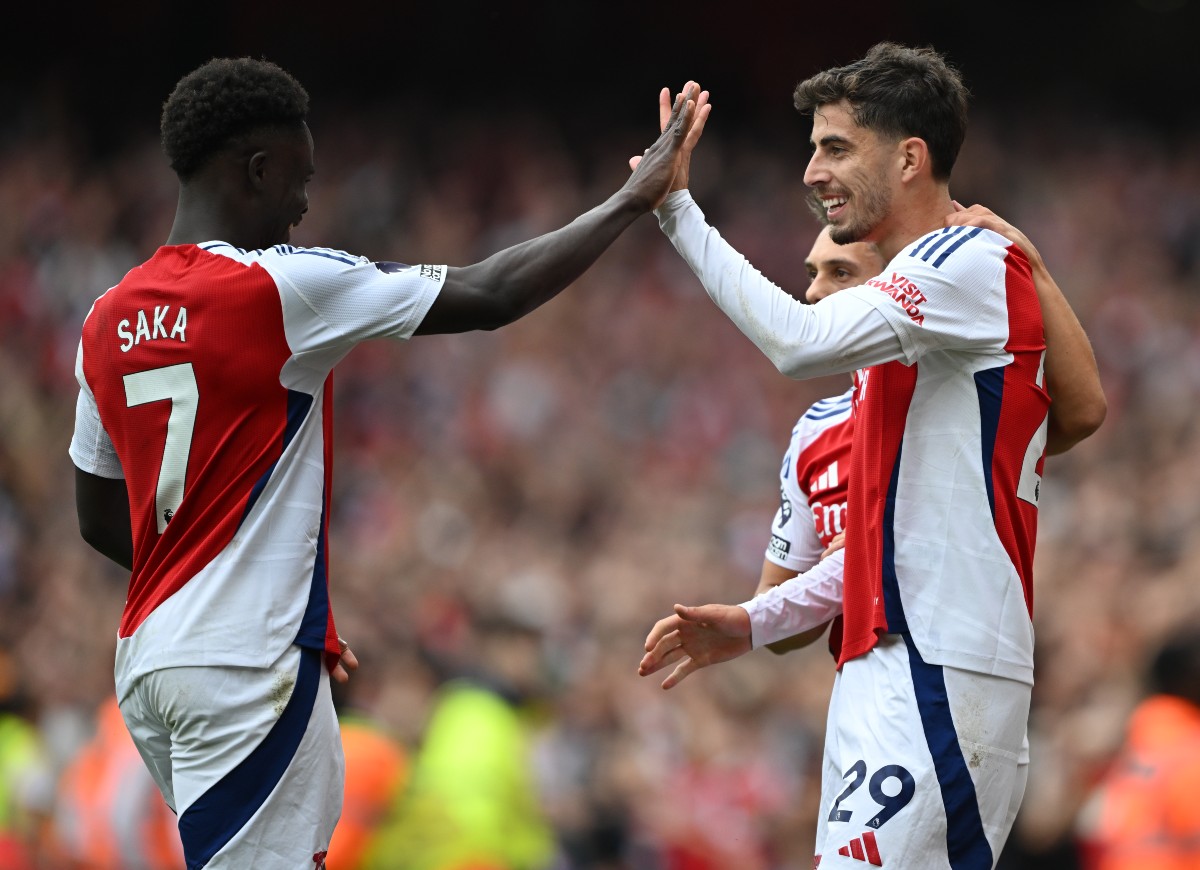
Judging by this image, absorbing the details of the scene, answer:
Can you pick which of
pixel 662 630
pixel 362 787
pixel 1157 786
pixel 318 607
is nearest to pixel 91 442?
pixel 318 607

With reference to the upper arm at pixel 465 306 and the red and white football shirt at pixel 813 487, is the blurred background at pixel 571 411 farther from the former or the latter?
the upper arm at pixel 465 306

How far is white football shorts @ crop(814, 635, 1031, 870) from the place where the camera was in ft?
11.3

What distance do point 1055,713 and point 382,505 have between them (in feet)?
18.4

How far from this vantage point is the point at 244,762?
338cm

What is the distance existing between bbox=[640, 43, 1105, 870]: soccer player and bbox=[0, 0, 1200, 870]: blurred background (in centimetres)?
458

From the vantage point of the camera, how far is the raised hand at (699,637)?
166 inches

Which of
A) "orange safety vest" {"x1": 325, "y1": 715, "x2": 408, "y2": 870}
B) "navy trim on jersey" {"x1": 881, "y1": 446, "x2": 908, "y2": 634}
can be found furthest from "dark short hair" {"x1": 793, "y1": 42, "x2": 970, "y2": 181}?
"orange safety vest" {"x1": 325, "y1": 715, "x2": 408, "y2": 870}

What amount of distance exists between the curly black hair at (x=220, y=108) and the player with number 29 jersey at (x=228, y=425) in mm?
259

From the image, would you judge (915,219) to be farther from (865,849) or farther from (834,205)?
(865,849)

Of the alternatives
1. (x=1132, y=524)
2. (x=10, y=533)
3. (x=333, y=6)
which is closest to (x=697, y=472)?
(x=1132, y=524)

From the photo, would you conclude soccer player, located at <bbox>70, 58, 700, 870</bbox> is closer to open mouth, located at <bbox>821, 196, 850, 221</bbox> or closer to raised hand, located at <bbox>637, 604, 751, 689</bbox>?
open mouth, located at <bbox>821, 196, 850, 221</bbox>

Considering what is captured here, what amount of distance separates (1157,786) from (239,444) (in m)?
5.08

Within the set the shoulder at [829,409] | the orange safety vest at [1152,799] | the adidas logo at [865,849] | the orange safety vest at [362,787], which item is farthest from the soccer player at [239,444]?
the orange safety vest at [1152,799]

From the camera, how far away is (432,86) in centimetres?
1502
